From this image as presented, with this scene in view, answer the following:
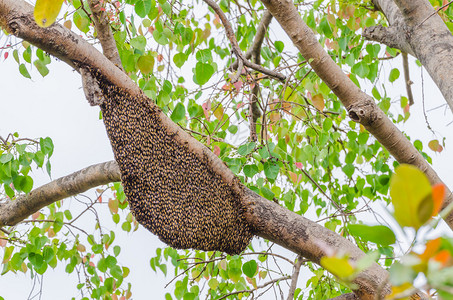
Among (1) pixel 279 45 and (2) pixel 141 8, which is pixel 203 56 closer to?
(2) pixel 141 8

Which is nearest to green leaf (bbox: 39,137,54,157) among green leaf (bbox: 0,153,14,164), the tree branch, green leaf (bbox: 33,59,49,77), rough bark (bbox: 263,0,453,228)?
green leaf (bbox: 0,153,14,164)

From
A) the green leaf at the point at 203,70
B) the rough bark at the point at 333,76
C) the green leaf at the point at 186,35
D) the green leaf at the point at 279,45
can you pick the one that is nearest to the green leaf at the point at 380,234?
the rough bark at the point at 333,76

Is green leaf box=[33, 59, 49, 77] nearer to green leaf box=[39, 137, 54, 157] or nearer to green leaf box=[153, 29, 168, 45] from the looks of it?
green leaf box=[39, 137, 54, 157]

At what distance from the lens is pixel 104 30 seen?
49.9 inches

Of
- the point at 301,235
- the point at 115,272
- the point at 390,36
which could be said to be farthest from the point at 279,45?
the point at 115,272

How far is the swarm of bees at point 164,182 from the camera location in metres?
1.09

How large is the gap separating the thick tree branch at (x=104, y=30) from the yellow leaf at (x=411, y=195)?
1.08m

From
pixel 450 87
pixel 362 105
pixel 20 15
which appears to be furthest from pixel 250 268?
pixel 20 15

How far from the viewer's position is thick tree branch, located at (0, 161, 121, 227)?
57.6 inches

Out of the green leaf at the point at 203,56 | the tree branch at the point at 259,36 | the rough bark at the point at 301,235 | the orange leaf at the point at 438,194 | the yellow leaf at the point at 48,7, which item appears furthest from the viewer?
the tree branch at the point at 259,36

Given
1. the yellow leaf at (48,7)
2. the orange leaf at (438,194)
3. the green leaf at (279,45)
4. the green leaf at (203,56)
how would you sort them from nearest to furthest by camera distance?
the orange leaf at (438,194)
the yellow leaf at (48,7)
the green leaf at (203,56)
the green leaf at (279,45)

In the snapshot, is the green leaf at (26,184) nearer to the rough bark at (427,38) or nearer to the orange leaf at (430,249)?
the rough bark at (427,38)

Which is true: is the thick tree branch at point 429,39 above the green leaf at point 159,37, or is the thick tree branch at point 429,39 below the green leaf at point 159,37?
below

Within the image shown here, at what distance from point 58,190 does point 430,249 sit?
1.51 m
